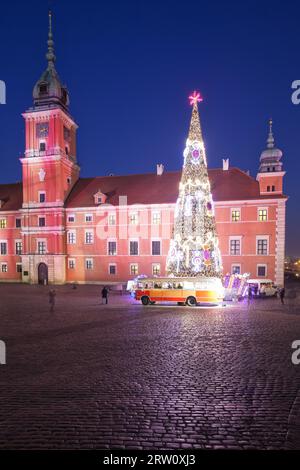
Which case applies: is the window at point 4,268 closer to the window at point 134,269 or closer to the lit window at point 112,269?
the lit window at point 112,269

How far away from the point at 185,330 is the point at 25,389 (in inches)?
301

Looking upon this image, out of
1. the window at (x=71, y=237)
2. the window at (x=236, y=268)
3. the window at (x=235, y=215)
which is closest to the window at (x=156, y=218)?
the window at (x=235, y=215)

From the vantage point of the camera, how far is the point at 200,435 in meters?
5.30

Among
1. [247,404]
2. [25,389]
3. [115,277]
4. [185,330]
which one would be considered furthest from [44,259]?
[247,404]

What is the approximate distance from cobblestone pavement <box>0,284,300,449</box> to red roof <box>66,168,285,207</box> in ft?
72.9

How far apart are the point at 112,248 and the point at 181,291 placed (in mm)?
17701

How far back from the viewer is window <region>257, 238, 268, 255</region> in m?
31.8

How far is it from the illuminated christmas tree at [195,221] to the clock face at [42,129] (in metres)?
23.8

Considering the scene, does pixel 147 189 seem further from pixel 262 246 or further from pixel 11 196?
pixel 11 196

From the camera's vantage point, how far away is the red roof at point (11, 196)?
40781 mm

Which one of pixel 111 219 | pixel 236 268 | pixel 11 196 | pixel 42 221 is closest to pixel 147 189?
pixel 111 219

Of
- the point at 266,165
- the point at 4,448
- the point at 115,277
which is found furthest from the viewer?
the point at 115,277

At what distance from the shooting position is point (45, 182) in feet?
123

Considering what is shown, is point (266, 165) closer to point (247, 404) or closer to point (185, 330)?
point (185, 330)
